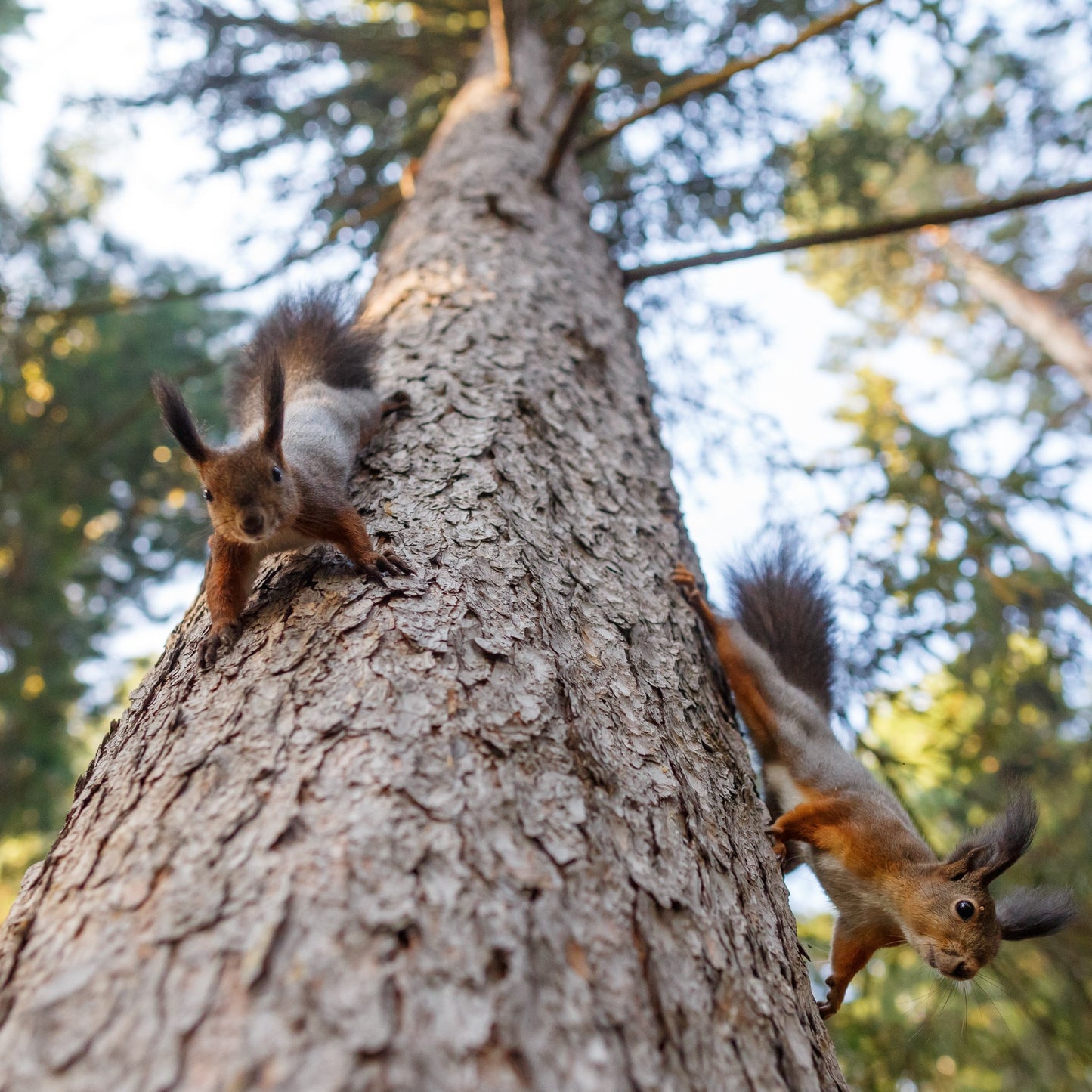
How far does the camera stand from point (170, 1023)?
3.18 ft

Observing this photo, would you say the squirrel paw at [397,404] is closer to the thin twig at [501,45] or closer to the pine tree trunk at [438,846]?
the pine tree trunk at [438,846]

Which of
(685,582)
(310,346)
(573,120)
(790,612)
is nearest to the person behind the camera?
(685,582)

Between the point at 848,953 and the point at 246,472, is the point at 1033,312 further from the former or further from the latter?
the point at 246,472

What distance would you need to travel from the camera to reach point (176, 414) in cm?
198

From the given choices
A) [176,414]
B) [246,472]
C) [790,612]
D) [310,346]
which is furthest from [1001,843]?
[310,346]

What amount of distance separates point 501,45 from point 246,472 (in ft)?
13.9

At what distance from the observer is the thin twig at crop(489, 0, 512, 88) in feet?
16.0

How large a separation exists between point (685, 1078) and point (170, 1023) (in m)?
0.68

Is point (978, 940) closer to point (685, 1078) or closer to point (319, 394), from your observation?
point (685, 1078)

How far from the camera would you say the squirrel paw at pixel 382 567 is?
71.2 inches

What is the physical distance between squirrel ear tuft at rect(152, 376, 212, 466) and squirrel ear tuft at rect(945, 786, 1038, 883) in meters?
2.74

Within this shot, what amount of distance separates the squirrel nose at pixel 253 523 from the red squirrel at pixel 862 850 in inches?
49.4

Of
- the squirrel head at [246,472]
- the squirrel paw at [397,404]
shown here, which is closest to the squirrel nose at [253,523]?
the squirrel head at [246,472]

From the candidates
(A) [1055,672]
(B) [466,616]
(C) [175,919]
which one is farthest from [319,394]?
(A) [1055,672]
